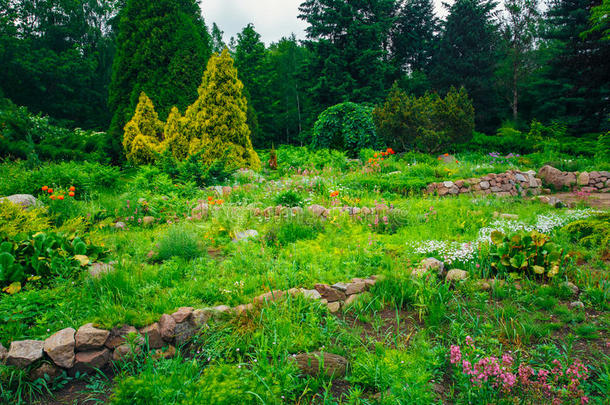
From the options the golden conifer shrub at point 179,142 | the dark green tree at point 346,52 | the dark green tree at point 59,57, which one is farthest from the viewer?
the dark green tree at point 346,52

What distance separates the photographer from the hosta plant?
321cm

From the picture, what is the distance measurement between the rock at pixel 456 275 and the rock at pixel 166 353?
8.00 feet

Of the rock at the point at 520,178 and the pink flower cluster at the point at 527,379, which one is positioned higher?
the rock at the point at 520,178

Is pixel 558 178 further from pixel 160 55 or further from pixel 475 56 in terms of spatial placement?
pixel 475 56

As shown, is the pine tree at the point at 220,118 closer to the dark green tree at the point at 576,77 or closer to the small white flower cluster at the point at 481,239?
the small white flower cluster at the point at 481,239

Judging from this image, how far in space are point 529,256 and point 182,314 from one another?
3162mm

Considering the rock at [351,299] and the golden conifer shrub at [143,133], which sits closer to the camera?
the rock at [351,299]

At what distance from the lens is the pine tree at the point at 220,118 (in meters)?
9.27

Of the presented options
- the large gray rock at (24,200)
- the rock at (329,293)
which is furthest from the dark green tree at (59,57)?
the rock at (329,293)

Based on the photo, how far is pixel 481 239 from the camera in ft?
12.9

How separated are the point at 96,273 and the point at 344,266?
7.60ft

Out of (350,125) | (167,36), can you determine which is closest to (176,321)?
(350,125)

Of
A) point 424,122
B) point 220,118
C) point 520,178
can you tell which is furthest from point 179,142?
point 520,178

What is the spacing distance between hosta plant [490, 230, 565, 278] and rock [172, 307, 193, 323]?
2847 mm
